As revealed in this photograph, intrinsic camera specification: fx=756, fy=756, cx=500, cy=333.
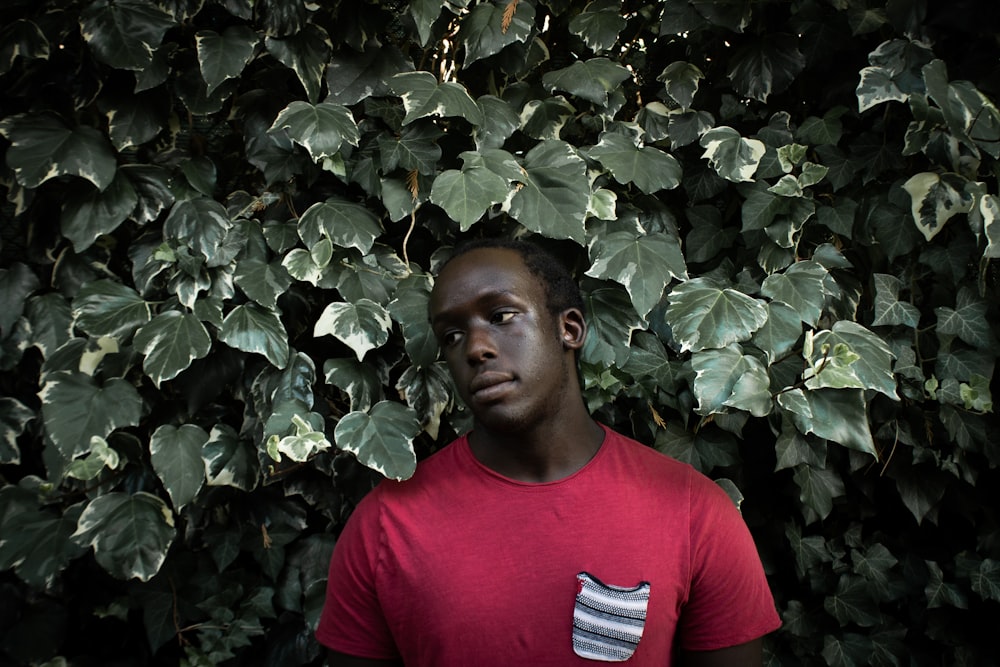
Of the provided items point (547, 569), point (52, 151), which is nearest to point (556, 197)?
point (547, 569)

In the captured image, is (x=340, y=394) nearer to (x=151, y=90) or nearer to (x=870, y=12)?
(x=151, y=90)

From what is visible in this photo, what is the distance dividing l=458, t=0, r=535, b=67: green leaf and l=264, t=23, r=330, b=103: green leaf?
240mm

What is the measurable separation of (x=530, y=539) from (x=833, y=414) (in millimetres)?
509

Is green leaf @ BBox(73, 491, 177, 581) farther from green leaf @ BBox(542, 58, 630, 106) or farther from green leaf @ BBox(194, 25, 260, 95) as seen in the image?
green leaf @ BBox(542, 58, 630, 106)

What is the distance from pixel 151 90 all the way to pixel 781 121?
1.09 meters

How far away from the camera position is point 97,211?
49.2 inches

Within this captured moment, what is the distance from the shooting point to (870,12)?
127 centimetres

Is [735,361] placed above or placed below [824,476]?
above

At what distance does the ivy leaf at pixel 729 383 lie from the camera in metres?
1.13

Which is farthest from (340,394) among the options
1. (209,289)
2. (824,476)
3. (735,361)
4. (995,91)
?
(995,91)

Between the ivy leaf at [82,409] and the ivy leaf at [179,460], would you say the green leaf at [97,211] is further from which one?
the ivy leaf at [179,460]

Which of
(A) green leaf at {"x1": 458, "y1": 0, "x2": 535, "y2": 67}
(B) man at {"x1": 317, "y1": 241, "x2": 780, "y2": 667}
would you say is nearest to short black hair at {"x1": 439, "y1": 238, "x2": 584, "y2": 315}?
(B) man at {"x1": 317, "y1": 241, "x2": 780, "y2": 667}

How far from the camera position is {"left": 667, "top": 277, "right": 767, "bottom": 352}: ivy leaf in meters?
1.16

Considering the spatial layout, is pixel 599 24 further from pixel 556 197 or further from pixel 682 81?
pixel 556 197
